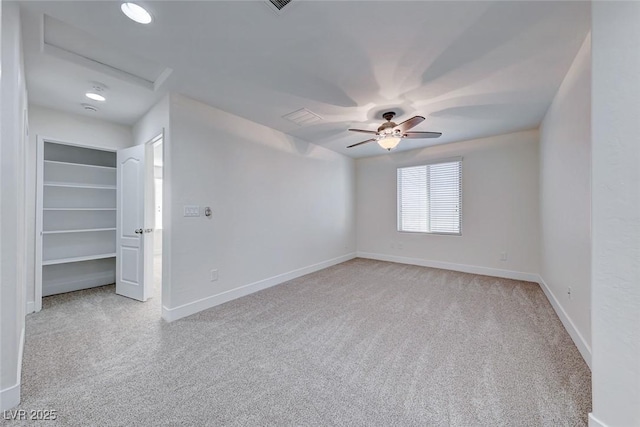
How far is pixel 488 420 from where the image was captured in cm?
137

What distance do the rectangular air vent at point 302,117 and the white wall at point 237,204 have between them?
0.53 meters

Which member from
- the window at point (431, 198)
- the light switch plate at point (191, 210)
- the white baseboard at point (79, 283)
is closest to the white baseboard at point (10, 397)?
the light switch plate at point (191, 210)

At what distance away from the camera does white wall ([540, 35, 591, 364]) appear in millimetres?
1928

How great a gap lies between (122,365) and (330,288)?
96.9 inches

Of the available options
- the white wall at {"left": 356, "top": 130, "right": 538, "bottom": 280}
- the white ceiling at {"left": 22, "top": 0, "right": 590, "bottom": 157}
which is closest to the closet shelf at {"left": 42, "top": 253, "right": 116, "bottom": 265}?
the white ceiling at {"left": 22, "top": 0, "right": 590, "bottom": 157}

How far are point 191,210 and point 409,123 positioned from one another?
107 inches

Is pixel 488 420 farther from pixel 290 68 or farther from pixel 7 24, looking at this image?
pixel 7 24

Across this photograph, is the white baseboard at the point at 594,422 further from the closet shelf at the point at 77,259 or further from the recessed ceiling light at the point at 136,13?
the closet shelf at the point at 77,259

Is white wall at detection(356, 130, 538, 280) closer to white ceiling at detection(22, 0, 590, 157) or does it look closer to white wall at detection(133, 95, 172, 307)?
white ceiling at detection(22, 0, 590, 157)

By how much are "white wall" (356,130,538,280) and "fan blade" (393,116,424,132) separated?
2279 mm

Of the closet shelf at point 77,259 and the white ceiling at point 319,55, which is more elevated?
the white ceiling at point 319,55

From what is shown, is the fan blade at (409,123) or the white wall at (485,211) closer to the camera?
the fan blade at (409,123)

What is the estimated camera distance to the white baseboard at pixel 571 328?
186cm

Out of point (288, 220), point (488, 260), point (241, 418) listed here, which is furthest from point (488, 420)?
point (488, 260)
